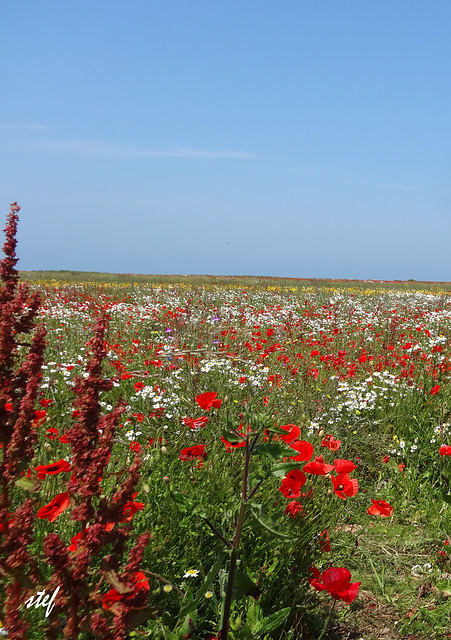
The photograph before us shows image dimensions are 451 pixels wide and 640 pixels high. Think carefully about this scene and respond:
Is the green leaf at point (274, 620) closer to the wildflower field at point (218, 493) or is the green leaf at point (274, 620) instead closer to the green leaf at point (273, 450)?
the wildflower field at point (218, 493)

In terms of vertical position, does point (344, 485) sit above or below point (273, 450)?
below

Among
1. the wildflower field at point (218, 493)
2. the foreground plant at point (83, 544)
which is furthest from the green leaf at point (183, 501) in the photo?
the foreground plant at point (83, 544)

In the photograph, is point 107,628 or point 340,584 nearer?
point 107,628

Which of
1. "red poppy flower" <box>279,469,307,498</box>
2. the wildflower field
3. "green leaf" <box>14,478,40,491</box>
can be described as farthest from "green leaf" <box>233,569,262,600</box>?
"green leaf" <box>14,478,40,491</box>

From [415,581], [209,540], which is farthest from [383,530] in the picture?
[209,540]

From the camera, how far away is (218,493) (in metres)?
2.52

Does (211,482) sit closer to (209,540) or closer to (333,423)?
(209,540)

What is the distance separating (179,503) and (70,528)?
0.76m

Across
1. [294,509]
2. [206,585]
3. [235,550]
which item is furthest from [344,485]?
[206,585]

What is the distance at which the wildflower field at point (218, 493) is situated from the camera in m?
1.10

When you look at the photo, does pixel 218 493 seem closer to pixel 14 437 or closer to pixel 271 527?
pixel 271 527

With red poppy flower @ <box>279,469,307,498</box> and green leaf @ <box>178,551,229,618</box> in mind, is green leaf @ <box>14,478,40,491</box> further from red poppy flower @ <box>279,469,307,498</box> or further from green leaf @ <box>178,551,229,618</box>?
red poppy flower @ <box>279,469,307,498</box>

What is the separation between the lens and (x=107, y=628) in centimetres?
106

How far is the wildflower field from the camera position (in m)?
1.10
